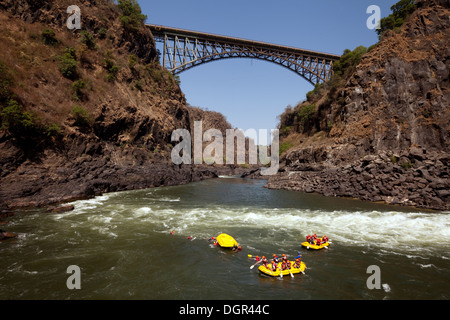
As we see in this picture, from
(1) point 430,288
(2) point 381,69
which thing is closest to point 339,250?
(1) point 430,288

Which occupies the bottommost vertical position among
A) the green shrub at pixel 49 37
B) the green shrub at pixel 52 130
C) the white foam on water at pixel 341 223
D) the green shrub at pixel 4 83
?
the white foam on water at pixel 341 223

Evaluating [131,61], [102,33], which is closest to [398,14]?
[131,61]

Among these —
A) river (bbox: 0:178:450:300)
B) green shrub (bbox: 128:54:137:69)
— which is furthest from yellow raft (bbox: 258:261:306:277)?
green shrub (bbox: 128:54:137:69)

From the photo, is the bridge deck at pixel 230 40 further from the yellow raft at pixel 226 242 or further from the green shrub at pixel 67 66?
the yellow raft at pixel 226 242

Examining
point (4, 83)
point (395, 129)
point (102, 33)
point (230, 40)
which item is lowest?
point (395, 129)

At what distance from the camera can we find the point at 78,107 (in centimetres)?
2775

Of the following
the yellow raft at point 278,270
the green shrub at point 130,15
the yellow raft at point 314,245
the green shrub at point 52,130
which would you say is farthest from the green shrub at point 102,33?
the yellow raft at point 278,270

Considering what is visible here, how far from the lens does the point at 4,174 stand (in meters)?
19.4

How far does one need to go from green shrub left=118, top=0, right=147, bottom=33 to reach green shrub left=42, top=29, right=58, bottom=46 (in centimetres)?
1294

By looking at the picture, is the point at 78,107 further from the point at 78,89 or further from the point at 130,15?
the point at 130,15

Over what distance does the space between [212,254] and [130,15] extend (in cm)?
4504

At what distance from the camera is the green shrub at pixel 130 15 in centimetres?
4172

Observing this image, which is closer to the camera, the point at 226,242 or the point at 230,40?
the point at 226,242

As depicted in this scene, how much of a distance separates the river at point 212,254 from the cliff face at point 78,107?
22.7 ft
